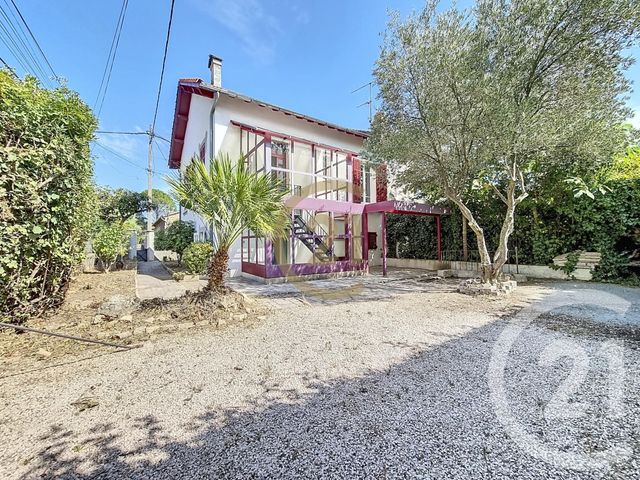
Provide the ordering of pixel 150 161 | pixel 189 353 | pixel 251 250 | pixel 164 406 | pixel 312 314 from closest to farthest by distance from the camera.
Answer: pixel 164 406, pixel 189 353, pixel 312 314, pixel 251 250, pixel 150 161

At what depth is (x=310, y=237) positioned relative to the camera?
1138 cm

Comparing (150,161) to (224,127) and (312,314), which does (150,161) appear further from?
(312,314)

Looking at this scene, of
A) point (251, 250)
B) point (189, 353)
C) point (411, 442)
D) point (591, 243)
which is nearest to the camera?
point (411, 442)

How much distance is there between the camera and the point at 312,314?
613 centimetres

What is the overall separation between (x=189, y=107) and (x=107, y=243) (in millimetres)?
8375

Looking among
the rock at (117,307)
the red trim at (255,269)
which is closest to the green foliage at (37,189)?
the rock at (117,307)

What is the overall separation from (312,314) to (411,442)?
13.0 feet

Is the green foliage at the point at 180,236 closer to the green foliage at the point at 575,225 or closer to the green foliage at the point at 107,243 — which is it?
the green foliage at the point at 107,243

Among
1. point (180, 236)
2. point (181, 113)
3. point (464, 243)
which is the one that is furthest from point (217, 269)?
point (181, 113)

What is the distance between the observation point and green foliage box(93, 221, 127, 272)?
11.2m

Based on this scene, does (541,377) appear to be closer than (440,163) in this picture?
Yes

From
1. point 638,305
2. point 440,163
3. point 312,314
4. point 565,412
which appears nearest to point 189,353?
point 312,314

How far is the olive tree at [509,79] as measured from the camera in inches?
256

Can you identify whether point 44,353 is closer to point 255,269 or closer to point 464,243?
point 255,269
